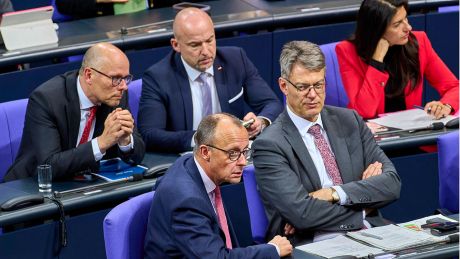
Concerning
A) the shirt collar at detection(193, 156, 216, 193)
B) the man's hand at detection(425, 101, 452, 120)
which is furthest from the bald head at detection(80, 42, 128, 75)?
the man's hand at detection(425, 101, 452, 120)

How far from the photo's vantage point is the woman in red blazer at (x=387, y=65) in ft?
19.5

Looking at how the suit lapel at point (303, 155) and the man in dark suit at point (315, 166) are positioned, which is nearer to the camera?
the man in dark suit at point (315, 166)

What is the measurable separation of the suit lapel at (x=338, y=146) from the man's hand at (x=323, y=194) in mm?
175

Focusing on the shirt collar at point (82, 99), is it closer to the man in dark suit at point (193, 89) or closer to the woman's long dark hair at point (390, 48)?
the man in dark suit at point (193, 89)

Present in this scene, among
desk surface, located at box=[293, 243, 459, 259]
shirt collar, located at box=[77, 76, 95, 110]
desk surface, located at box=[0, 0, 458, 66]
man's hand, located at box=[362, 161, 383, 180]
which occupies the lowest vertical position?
desk surface, located at box=[293, 243, 459, 259]

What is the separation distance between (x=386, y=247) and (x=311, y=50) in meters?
1.00

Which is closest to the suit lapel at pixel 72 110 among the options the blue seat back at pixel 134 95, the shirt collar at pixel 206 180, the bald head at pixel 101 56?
the bald head at pixel 101 56

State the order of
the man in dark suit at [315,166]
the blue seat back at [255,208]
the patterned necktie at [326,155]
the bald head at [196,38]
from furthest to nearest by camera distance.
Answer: the bald head at [196,38] → the patterned necktie at [326,155] → the blue seat back at [255,208] → the man in dark suit at [315,166]

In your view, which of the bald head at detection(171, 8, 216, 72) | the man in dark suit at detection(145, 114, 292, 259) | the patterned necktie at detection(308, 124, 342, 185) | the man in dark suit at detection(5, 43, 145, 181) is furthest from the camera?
the bald head at detection(171, 8, 216, 72)

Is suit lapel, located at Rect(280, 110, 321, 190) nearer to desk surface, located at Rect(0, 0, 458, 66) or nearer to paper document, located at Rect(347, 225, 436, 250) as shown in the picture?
paper document, located at Rect(347, 225, 436, 250)

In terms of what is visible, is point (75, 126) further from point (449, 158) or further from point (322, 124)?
point (449, 158)

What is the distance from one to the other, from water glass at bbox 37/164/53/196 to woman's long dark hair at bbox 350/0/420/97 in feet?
6.79

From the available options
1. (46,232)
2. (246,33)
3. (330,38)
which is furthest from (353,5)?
(46,232)

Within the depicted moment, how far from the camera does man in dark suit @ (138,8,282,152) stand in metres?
5.54
